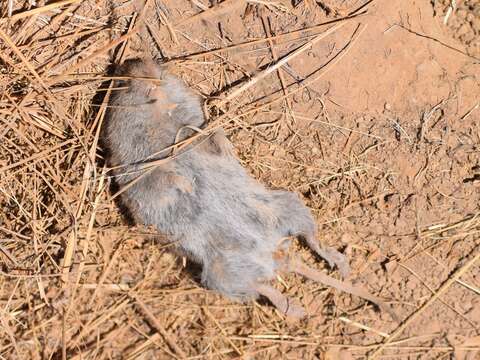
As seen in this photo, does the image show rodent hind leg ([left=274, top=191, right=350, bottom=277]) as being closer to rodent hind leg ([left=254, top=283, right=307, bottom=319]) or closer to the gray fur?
the gray fur

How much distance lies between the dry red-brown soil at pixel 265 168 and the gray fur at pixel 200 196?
0.18m

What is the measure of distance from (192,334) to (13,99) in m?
1.76

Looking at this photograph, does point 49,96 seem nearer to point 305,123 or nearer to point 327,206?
point 305,123

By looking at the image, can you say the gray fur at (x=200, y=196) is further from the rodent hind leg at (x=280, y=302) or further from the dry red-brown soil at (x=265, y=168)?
the dry red-brown soil at (x=265, y=168)

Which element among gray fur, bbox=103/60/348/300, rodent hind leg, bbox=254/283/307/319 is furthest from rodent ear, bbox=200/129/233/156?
rodent hind leg, bbox=254/283/307/319

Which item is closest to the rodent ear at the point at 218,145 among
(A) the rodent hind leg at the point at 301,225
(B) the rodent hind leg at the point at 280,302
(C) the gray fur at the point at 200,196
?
(C) the gray fur at the point at 200,196

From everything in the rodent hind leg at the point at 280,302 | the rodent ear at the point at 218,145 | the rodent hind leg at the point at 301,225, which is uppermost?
the rodent ear at the point at 218,145

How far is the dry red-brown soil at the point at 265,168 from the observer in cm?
346

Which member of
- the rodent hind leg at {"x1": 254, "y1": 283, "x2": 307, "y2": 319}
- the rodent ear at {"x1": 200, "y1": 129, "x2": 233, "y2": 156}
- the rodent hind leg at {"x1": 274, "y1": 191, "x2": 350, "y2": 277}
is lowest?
the rodent hind leg at {"x1": 254, "y1": 283, "x2": 307, "y2": 319}

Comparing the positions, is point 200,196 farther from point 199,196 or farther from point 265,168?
point 265,168

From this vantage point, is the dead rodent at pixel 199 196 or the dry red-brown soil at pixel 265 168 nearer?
the dead rodent at pixel 199 196

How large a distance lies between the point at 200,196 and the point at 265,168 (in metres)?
0.54

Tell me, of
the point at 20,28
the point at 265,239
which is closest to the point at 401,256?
the point at 265,239

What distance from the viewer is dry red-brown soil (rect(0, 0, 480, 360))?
3.46 m
